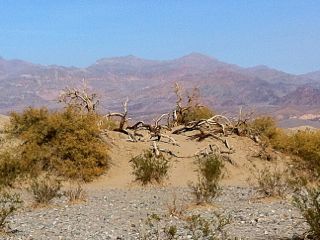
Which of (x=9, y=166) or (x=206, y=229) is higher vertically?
(x=206, y=229)

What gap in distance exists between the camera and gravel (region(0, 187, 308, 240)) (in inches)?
482

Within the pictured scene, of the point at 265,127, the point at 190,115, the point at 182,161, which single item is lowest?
the point at 182,161

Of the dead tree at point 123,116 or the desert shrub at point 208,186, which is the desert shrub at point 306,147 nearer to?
the desert shrub at point 208,186

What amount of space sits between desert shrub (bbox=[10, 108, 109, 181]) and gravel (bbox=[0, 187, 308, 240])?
496cm

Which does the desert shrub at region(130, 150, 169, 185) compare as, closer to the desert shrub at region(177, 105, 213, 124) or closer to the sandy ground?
the sandy ground

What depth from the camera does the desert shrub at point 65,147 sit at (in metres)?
25.1

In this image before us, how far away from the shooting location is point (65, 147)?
83.5 feet

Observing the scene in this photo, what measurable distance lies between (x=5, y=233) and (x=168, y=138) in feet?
56.4

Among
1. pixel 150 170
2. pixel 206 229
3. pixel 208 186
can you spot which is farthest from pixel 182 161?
pixel 206 229

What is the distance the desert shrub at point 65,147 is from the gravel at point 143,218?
16.3 ft

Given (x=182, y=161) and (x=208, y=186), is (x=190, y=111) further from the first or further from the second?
(x=208, y=186)

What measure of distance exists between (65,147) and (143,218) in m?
11.3

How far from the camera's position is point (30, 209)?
1698 cm

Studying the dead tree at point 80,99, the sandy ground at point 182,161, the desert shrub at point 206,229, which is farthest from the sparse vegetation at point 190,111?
the desert shrub at point 206,229
